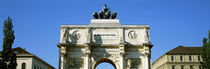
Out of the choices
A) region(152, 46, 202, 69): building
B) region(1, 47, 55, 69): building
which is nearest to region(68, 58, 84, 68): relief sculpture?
region(1, 47, 55, 69): building

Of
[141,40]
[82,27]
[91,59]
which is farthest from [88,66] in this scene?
[141,40]

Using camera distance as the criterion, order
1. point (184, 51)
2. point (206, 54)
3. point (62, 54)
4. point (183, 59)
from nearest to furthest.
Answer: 1. point (206, 54)
2. point (62, 54)
3. point (183, 59)
4. point (184, 51)


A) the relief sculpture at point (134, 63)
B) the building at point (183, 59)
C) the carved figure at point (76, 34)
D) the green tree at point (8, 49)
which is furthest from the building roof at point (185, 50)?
the green tree at point (8, 49)

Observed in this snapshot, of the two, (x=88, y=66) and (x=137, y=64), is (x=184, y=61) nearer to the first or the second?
(x=137, y=64)

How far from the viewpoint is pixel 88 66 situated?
2994cm

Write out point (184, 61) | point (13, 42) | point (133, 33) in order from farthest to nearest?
1. point (184, 61)
2. point (133, 33)
3. point (13, 42)

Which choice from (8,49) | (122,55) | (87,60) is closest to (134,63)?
(122,55)

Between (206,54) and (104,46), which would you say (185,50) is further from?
(104,46)

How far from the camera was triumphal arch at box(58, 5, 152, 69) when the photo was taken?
3031 cm

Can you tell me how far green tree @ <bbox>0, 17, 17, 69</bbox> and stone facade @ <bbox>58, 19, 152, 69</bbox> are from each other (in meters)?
6.35

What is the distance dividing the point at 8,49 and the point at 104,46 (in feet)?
36.7

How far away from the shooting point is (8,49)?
25.3 m

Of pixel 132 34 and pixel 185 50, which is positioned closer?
pixel 132 34

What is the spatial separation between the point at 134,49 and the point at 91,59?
5468 mm
